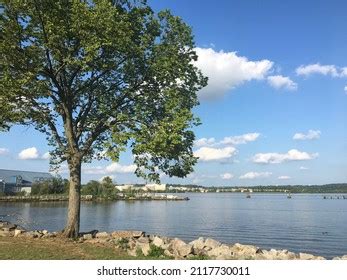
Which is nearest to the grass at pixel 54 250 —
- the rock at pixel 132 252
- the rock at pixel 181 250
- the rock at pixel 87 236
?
the rock at pixel 132 252

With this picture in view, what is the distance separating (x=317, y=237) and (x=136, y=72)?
37.2 metres

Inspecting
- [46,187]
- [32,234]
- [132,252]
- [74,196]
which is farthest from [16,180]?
[132,252]

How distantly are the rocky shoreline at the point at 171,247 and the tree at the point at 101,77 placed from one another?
90.8 inches

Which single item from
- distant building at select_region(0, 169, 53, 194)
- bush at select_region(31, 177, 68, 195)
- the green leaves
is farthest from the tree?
distant building at select_region(0, 169, 53, 194)

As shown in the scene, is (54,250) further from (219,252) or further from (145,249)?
(219,252)

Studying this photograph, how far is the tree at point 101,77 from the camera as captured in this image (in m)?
21.9

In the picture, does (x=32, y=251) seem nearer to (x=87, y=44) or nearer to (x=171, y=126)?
(x=171, y=126)

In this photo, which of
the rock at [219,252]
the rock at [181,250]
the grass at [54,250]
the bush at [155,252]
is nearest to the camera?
the grass at [54,250]

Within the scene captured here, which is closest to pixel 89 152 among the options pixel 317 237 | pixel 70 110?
pixel 70 110

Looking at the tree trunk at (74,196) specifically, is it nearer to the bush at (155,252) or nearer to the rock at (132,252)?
the rock at (132,252)

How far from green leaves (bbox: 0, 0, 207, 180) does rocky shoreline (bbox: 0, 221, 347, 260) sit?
3.91 m

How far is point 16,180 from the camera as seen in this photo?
586ft
